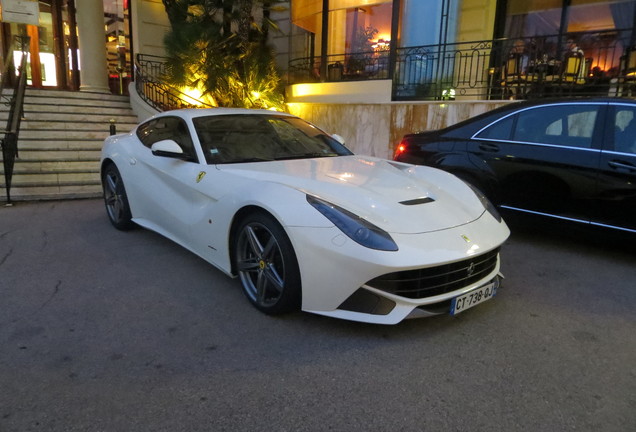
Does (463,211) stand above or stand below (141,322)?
above

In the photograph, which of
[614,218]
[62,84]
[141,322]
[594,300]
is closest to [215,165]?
[141,322]

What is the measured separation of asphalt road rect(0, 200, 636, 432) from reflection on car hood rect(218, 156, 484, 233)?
68 centimetres

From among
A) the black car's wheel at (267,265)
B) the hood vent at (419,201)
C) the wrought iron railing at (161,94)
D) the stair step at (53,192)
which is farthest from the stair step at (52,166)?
the hood vent at (419,201)

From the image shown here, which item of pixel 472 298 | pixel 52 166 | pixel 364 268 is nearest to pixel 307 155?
pixel 364 268

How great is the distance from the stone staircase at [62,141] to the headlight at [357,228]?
19.1ft

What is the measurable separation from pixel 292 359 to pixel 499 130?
351cm

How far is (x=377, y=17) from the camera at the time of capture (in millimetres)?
12562

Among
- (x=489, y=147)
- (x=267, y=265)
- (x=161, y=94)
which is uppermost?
(x=161, y=94)

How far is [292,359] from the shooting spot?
2.55m

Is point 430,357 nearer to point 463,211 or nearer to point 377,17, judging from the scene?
point 463,211

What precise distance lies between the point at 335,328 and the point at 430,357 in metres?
0.61

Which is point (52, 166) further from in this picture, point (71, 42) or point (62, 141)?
point (71, 42)

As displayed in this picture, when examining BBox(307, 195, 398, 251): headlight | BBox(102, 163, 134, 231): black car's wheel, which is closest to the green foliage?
BBox(102, 163, 134, 231): black car's wheel

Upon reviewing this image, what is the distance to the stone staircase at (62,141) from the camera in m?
7.22
